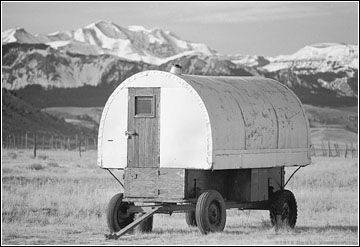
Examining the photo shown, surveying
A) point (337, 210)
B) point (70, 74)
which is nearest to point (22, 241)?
point (337, 210)

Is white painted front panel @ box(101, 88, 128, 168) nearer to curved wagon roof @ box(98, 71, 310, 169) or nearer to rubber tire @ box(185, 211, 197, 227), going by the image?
curved wagon roof @ box(98, 71, 310, 169)

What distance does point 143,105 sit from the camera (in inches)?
757

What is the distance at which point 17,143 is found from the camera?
7650 cm

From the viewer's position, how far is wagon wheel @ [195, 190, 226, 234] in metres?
18.1

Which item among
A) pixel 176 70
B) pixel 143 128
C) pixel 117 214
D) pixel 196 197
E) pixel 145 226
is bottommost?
pixel 145 226

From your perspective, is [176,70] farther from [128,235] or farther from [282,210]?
[282,210]

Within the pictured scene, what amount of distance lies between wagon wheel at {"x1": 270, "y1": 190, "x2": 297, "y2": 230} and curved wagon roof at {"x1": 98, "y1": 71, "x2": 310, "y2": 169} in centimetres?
66

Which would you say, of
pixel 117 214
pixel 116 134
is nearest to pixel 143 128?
pixel 116 134

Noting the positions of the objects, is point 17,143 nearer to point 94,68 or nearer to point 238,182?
point 238,182

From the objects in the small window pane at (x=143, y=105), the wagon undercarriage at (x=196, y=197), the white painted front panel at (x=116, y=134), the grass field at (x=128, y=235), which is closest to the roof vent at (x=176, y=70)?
the small window pane at (x=143, y=105)

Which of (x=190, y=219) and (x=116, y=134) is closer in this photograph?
(x=116, y=134)

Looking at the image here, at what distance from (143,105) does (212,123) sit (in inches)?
63.4

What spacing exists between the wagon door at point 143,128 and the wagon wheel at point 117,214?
2.37 ft

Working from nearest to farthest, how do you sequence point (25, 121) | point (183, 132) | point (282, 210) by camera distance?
point (183, 132), point (282, 210), point (25, 121)
